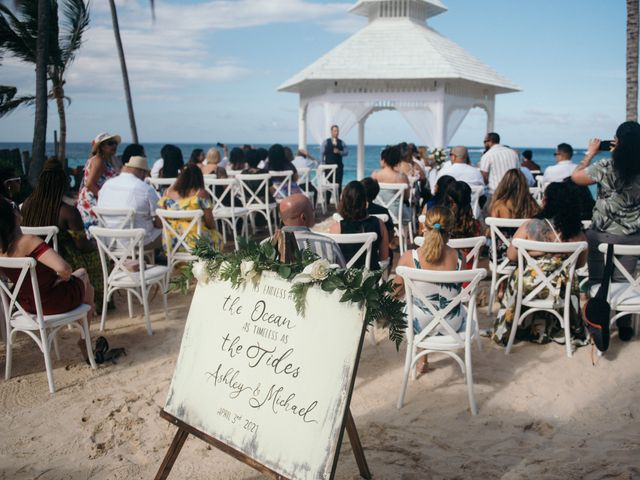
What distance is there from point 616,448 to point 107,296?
4293mm

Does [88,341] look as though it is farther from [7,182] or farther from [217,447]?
[217,447]

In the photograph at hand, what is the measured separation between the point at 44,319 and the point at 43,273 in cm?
33

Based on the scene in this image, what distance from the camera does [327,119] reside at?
46.2ft

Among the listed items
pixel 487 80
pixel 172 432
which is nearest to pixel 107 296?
pixel 172 432

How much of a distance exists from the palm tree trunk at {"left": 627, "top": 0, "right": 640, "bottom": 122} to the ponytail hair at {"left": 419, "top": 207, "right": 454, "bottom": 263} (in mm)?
7378

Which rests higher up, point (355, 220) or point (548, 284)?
point (355, 220)

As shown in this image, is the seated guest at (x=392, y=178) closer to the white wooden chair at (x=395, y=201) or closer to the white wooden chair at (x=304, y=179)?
the white wooden chair at (x=395, y=201)

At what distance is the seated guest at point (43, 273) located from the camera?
12.6 feet

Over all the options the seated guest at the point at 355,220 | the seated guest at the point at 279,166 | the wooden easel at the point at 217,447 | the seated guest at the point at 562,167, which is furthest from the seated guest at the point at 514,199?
the seated guest at the point at 279,166

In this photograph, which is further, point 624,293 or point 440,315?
A: point 624,293

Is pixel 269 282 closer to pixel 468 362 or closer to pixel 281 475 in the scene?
pixel 281 475

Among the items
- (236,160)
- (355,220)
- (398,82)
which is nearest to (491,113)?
(398,82)

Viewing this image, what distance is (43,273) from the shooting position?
4000 mm

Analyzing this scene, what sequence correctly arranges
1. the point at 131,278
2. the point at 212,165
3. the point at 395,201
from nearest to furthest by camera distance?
the point at 131,278, the point at 395,201, the point at 212,165
